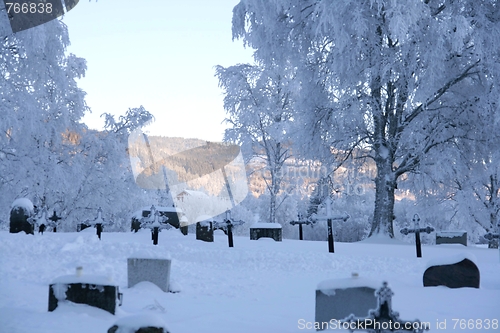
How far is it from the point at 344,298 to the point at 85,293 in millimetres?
2829

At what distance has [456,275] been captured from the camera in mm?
7824

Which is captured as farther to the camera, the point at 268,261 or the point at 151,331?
the point at 268,261

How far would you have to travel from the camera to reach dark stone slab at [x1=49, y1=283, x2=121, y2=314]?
5.73m

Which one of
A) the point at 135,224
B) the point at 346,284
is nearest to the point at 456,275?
the point at 346,284

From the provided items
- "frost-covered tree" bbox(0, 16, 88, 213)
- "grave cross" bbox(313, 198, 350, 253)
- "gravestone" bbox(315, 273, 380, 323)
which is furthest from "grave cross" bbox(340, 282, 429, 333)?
"frost-covered tree" bbox(0, 16, 88, 213)

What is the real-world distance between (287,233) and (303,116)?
20.5 meters

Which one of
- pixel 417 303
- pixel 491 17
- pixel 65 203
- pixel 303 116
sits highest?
pixel 491 17

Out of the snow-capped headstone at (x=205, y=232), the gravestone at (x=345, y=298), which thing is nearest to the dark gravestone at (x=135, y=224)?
the snow-capped headstone at (x=205, y=232)

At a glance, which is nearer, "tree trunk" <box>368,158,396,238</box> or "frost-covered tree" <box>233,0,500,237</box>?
"frost-covered tree" <box>233,0,500,237</box>

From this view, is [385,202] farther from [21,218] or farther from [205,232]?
[21,218]

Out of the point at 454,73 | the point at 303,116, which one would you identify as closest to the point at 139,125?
the point at 303,116

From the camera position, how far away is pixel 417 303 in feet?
22.4

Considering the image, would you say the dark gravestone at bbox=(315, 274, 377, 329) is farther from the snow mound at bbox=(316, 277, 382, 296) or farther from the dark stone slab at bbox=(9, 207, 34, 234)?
the dark stone slab at bbox=(9, 207, 34, 234)

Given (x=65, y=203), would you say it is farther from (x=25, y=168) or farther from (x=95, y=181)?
(x=25, y=168)
